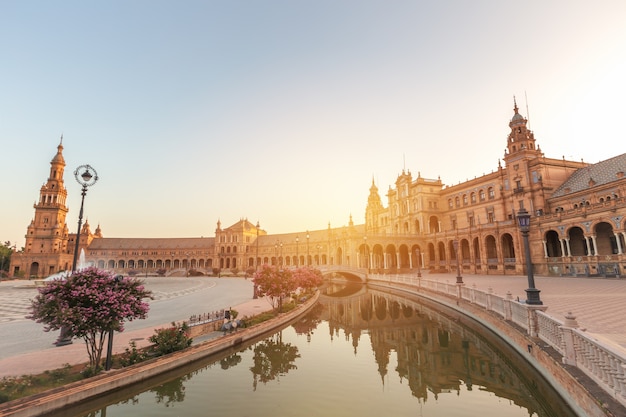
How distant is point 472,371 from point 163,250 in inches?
4376

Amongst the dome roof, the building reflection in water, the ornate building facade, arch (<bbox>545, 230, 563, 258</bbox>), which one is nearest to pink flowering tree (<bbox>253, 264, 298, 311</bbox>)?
the building reflection in water

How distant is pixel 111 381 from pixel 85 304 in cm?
237

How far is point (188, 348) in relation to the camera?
12.3 meters

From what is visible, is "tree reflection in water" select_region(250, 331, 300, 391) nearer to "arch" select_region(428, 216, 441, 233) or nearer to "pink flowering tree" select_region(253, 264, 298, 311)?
"pink flowering tree" select_region(253, 264, 298, 311)

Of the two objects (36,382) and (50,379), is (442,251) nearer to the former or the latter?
(50,379)

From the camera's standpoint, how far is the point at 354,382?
11.0 metres

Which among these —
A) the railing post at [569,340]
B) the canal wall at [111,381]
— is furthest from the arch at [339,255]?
the railing post at [569,340]

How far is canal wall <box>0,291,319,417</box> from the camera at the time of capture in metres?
7.36

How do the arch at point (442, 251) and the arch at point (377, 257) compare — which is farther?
the arch at point (377, 257)

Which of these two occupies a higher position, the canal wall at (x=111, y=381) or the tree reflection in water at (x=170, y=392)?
the canal wall at (x=111, y=381)

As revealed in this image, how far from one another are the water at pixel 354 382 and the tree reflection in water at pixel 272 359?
0.04 m

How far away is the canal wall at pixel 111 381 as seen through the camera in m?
7.36

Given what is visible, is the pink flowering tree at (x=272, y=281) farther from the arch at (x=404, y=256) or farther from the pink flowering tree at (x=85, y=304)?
the arch at (x=404, y=256)

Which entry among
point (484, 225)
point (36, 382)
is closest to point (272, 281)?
point (36, 382)
